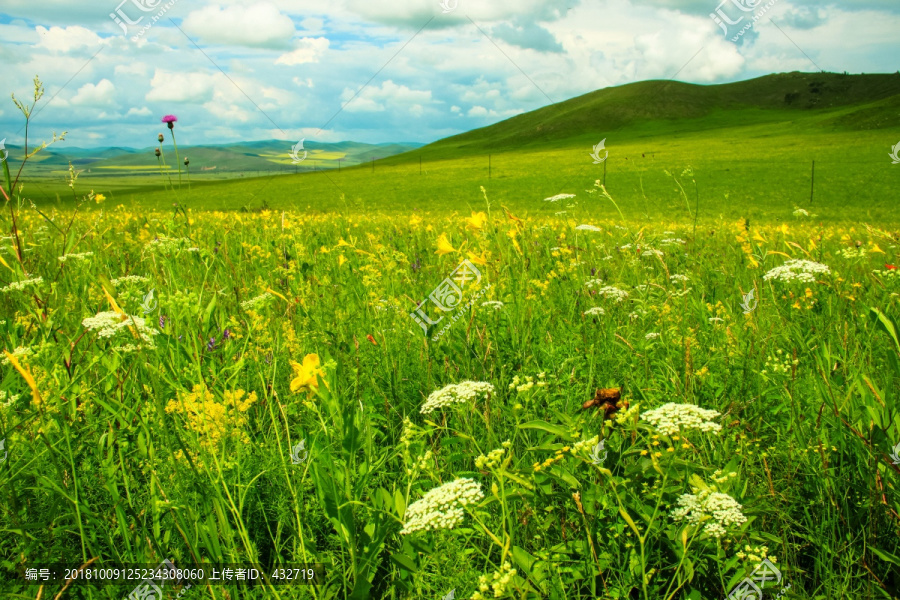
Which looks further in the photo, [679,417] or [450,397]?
[450,397]

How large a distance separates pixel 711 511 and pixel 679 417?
240mm

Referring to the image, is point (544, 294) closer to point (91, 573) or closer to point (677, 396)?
point (677, 396)

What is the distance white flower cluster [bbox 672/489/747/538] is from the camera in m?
1.18

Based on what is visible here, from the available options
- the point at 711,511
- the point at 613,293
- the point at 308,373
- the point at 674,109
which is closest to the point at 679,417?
the point at 711,511

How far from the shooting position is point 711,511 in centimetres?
125

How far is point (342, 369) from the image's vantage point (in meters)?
2.13

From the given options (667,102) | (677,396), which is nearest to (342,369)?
(677,396)

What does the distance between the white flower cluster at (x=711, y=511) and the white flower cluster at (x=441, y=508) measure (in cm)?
50

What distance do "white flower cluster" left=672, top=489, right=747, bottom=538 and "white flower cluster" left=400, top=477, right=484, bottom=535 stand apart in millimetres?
496

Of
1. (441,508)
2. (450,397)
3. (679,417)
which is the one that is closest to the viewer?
(441,508)

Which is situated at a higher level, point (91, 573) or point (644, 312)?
point (644, 312)

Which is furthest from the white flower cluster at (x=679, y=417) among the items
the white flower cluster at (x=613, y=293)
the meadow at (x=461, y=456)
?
the white flower cluster at (x=613, y=293)

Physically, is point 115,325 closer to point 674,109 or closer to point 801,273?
point 801,273

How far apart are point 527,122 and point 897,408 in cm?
11118
